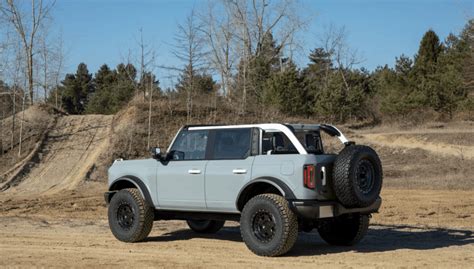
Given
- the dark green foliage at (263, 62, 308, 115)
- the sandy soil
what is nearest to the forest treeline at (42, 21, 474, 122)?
the dark green foliage at (263, 62, 308, 115)

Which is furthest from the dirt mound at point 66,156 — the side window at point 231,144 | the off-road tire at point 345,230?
the off-road tire at point 345,230

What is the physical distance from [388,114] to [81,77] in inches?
1388

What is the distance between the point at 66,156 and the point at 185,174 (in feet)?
72.6

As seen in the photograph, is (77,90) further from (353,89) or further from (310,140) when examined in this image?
(310,140)

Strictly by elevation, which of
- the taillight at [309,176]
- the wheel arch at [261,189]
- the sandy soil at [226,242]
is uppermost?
the taillight at [309,176]

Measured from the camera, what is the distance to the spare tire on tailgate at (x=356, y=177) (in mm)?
9180

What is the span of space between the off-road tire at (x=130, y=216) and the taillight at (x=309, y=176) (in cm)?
333

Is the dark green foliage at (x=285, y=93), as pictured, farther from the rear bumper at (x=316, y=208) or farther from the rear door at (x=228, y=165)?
the rear bumper at (x=316, y=208)

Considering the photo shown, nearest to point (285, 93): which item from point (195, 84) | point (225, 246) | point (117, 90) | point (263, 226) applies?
point (195, 84)

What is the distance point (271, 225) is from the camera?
9508 millimetres

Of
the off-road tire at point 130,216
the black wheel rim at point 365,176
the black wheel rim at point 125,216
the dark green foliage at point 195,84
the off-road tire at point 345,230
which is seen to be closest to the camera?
the black wheel rim at point 365,176

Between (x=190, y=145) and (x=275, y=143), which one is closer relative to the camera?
(x=275, y=143)

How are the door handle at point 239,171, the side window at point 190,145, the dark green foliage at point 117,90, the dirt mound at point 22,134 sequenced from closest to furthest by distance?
the door handle at point 239,171 → the side window at point 190,145 → the dirt mound at point 22,134 → the dark green foliage at point 117,90

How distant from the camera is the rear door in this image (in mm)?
9929
